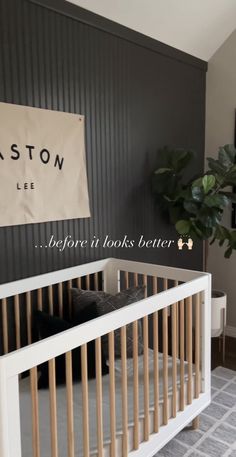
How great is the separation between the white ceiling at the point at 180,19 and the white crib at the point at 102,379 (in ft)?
4.78

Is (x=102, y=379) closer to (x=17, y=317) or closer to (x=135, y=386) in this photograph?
(x=135, y=386)

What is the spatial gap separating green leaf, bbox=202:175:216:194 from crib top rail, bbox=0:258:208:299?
2.12ft

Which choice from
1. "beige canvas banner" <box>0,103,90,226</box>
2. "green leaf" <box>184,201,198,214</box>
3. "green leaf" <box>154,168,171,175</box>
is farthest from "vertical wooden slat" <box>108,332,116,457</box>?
"green leaf" <box>154,168,171,175</box>

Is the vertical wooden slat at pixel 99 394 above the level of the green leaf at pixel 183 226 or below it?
below

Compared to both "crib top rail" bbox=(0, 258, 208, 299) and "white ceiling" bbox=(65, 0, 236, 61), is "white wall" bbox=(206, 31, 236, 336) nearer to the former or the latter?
→ "white ceiling" bbox=(65, 0, 236, 61)

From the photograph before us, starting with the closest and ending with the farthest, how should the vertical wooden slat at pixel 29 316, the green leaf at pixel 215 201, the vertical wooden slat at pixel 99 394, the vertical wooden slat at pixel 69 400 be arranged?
1. the vertical wooden slat at pixel 69 400
2. the vertical wooden slat at pixel 99 394
3. the vertical wooden slat at pixel 29 316
4. the green leaf at pixel 215 201

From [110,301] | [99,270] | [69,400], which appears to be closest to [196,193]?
[99,270]

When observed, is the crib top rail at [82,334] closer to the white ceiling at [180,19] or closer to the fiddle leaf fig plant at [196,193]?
the fiddle leaf fig plant at [196,193]

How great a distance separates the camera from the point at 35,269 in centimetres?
206

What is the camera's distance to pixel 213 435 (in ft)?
6.64

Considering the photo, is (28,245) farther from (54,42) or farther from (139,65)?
(139,65)

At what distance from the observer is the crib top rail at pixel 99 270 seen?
75.6 inches

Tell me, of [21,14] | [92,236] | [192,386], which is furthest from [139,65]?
[192,386]

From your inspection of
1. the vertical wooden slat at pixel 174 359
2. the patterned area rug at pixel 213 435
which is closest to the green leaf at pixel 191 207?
the vertical wooden slat at pixel 174 359
